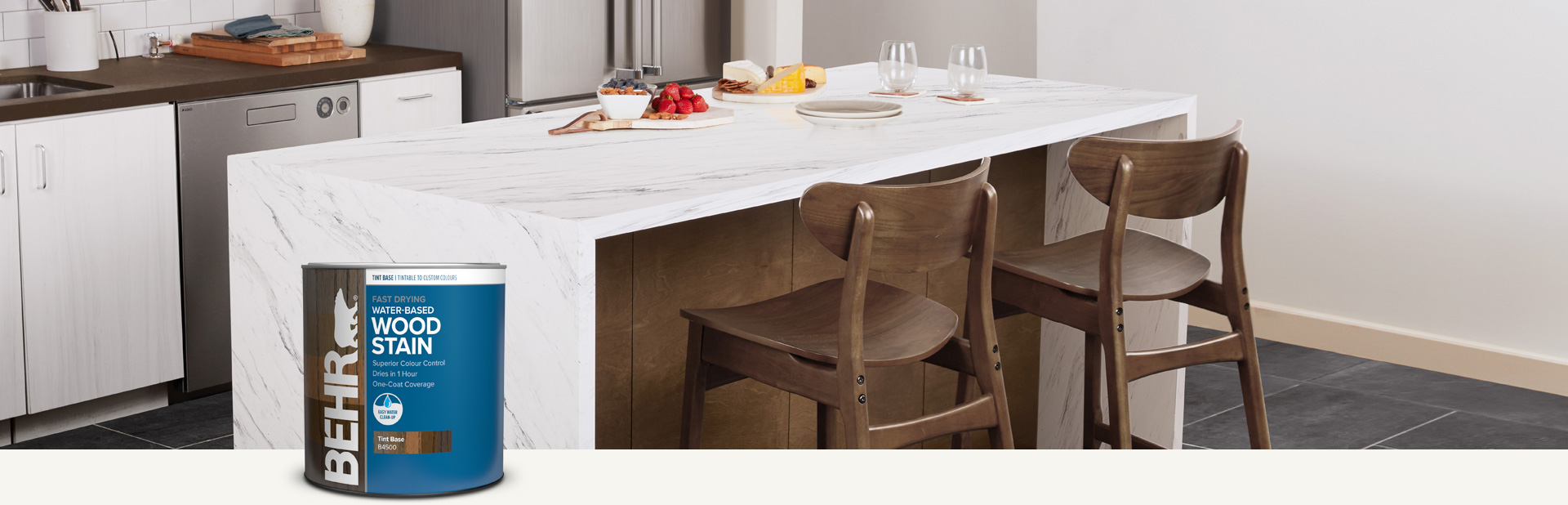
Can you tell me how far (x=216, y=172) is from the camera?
13.1ft

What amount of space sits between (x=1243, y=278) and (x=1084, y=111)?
51 cm

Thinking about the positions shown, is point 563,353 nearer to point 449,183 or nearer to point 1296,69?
point 449,183

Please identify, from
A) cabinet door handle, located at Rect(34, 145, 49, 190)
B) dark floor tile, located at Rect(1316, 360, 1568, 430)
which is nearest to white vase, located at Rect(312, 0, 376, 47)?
cabinet door handle, located at Rect(34, 145, 49, 190)

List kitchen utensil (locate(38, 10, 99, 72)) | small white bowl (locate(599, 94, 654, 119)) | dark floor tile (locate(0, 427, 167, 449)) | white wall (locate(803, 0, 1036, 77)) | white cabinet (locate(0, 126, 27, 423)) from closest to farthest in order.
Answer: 1. small white bowl (locate(599, 94, 654, 119))
2. white cabinet (locate(0, 126, 27, 423))
3. dark floor tile (locate(0, 427, 167, 449))
4. kitchen utensil (locate(38, 10, 99, 72))
5. white wall (locate(803, 0, 1036, 77))

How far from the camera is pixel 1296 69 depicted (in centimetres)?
482

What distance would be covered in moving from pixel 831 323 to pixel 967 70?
3.44 feet

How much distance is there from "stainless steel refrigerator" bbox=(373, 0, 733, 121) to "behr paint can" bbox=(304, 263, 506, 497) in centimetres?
380

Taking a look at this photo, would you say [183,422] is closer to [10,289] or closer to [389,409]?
[10,289]

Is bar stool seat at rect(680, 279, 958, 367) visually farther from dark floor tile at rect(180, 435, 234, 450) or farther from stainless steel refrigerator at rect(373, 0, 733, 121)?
stainless steel refrigerator at rect(373, 0, 733, 121)

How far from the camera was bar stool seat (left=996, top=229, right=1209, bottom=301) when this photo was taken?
2.77 meters

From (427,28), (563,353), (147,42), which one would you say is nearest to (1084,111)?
(563,353)

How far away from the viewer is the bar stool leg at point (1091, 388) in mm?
2971

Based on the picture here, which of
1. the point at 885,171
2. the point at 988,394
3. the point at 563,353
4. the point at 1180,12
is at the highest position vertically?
the point at 1180,12

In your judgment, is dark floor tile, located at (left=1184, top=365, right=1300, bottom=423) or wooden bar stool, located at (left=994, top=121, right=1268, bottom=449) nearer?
wooden bar stool, located at (left=994, top=121, right=1268, bottom=449)
